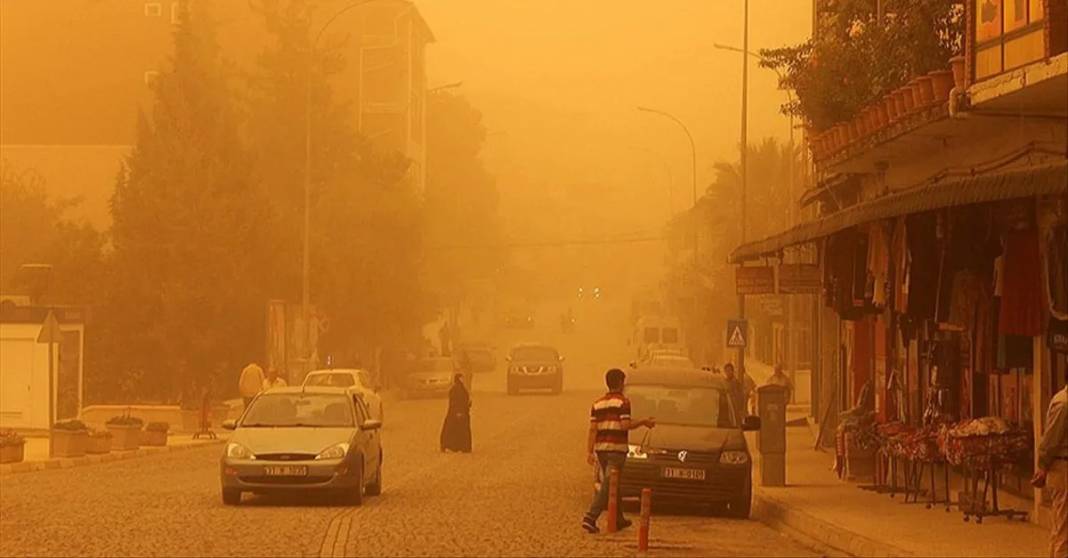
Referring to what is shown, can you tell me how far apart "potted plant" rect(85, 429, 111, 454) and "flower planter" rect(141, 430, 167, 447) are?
3316 millimetres

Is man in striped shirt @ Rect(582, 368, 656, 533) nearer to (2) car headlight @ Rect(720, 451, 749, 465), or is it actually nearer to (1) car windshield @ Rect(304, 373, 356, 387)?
(2) car headlight @ Rect(720, 451, 749, 465)

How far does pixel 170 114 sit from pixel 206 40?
13.6 m

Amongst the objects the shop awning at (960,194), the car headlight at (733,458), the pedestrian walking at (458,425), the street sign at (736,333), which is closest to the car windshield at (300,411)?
the car headlight at (733,458)

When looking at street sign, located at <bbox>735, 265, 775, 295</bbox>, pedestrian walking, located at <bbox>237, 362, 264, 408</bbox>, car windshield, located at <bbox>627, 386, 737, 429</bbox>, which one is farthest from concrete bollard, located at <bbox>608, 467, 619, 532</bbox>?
pedestrian walking, located at <bbox>237, 362, 264, 408</bbox>

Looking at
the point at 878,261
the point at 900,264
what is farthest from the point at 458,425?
the point at 900,264

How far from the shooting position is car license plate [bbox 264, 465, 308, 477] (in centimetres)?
2281

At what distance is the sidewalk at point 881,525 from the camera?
1794 centimetres

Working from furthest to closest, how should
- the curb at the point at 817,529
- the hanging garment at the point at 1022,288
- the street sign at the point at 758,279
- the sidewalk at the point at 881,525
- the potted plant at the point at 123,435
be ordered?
1. the potted plant at the point at 123,435
2. the street sign at the point at 758,279
3. the hanging garment at the point at 1022,288
4. the curb at the point at 817,529
5. the sidewalk at the point at 881,525

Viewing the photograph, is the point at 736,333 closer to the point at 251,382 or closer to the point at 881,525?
the point at 251,382

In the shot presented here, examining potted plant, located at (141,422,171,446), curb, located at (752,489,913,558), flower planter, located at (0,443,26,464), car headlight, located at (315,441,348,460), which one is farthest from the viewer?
potted plant, located at (141,422,171,446)

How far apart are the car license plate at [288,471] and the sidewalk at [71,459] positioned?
8829 millimetres

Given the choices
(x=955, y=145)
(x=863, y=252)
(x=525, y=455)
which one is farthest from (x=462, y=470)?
(x=955, y=145)

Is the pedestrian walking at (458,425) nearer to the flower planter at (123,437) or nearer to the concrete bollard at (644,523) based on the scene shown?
the flower planter at (123,437)

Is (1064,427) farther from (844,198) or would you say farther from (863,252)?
Answer: (844,198)
